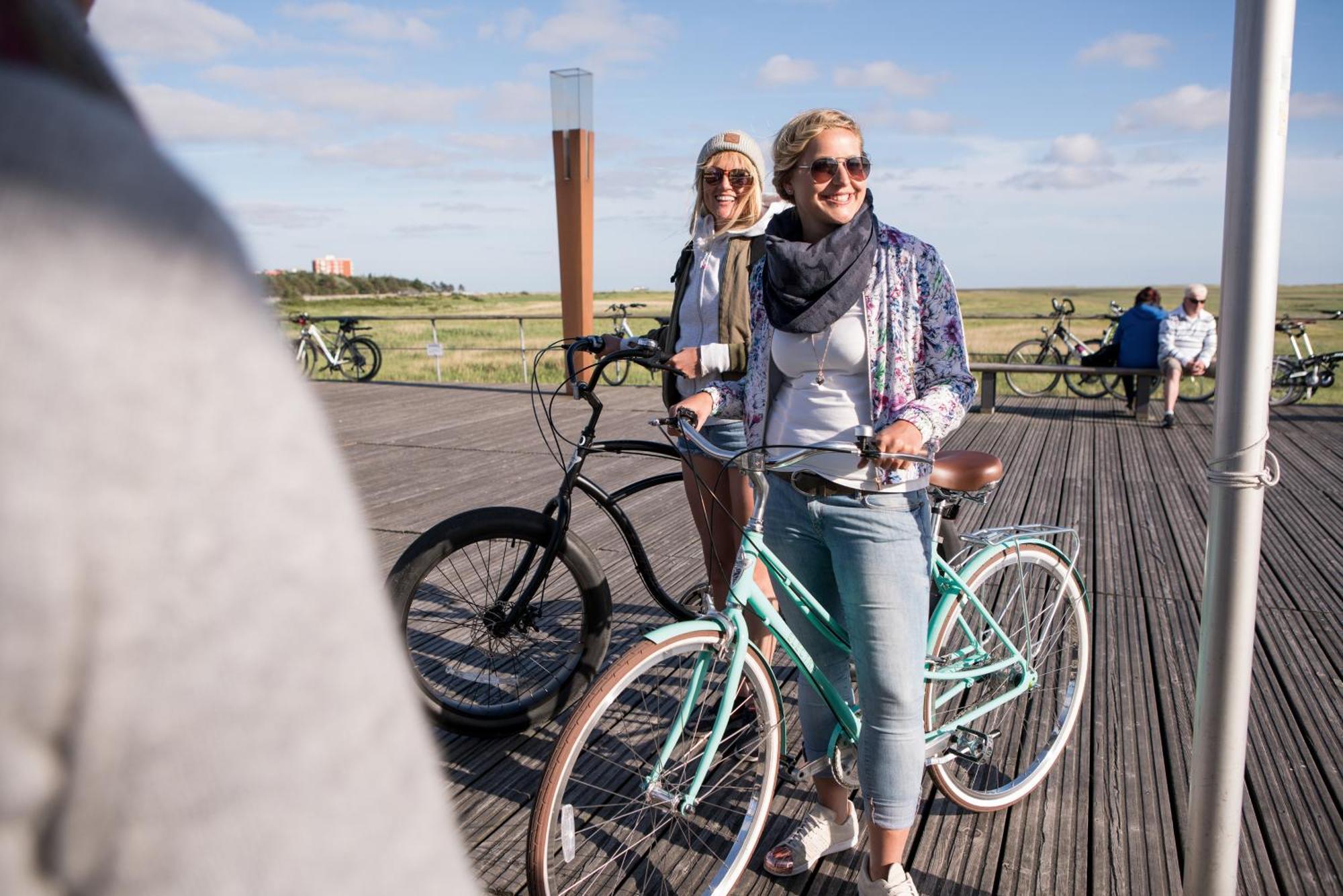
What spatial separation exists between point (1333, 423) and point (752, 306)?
380 inches

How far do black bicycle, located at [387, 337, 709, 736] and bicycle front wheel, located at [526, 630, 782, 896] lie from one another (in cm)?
36

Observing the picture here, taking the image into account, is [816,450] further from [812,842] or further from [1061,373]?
[1061,373]

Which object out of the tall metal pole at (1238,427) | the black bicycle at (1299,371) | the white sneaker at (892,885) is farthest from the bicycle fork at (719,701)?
the black bicycle at (1299,371)

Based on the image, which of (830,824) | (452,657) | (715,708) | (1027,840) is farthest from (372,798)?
(452,657)

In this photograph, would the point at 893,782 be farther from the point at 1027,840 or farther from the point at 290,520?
the point at 290,520

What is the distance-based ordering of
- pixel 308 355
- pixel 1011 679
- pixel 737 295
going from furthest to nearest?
1. pixel 308 355
2. pixel 737 295
3. pixel 1011 679

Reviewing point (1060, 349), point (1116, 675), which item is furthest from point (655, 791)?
point (1060, 349)

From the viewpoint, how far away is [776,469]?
7.32 ft

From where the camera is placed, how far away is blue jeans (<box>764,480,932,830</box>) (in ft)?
7.19

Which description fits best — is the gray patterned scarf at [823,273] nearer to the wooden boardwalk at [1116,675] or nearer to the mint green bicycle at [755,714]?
the mint green bicycle at [755,714]

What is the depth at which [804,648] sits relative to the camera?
7.95 feet

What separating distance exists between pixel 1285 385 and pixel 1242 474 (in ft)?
40.7

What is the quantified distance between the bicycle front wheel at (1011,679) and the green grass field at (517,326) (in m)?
0.88

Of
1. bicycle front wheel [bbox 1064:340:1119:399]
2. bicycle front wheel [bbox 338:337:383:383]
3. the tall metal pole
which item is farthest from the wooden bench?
bicycle front wheel [bbox 338:337:383:383]
